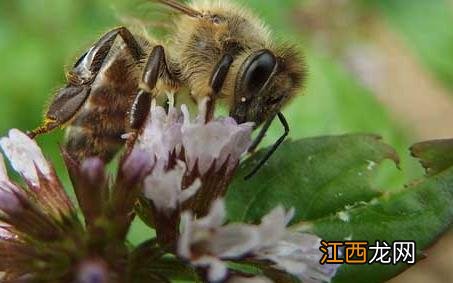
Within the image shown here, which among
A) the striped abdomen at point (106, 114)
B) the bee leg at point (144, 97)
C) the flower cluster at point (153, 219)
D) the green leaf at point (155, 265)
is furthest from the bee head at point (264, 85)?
the green leaf at point (155, 265)

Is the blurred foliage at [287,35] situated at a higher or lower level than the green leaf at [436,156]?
higher

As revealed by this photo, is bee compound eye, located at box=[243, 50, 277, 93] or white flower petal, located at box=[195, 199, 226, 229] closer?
white flower petal, located at box=[195, 199, 226, 229]

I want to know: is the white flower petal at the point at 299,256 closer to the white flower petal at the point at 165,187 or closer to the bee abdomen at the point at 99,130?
the white flower petal at the point at 165,187

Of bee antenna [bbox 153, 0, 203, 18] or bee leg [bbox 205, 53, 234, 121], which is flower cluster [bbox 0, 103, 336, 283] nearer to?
bee leg [bbox 205, 53, 234, 121]

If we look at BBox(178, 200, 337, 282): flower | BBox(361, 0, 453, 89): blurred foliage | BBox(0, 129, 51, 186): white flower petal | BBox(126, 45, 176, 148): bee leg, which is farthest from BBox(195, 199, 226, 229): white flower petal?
BBox(361, 0, 453, 89): blurred foliage

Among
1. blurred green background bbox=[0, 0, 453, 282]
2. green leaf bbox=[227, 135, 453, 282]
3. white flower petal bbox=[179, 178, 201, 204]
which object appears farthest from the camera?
blurred green background bbox=[0, 0, 453, 282]

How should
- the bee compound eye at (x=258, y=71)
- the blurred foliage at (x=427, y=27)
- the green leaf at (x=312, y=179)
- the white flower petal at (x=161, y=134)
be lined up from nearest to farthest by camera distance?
the white flower petal at (x=161, y=134) < the bee compound eye at (x=258, y=71) < the green leaf at (x=312, y=179) < the blurred foliage at (x=427, y=27)

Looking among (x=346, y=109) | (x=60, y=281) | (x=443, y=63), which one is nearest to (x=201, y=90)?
(x=60, y=281)

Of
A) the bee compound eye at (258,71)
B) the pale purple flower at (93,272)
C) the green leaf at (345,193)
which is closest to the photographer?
the pale purple flower at (93,272)
